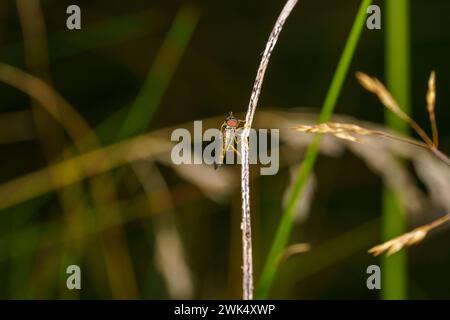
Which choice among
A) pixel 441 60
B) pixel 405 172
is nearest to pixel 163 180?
pixel 405 172

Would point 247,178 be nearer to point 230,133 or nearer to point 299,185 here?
point 299,185

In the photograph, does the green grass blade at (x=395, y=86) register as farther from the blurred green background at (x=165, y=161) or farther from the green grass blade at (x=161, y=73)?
the green grass blade at (x=161, y=73)

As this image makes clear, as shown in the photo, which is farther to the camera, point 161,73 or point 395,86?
point 161,73

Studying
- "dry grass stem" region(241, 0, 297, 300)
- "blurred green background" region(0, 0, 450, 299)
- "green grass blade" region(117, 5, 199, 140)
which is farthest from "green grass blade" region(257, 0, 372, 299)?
"green grass blade" region(117, 5, 199, 140)

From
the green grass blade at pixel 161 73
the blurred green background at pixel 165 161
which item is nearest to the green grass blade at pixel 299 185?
the blurred green background at pixel 165 161

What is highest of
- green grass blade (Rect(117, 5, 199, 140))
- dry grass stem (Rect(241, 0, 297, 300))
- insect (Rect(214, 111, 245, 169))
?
green grass blade (Rect(117, 5, 199, 140))

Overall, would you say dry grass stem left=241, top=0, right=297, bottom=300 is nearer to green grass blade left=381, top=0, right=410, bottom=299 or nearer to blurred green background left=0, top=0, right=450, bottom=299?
green grass blade left=381, top=0, right=410, bottom=299

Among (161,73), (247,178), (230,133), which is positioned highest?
(161,73)

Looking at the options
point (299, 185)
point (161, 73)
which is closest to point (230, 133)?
point (299, 185)
